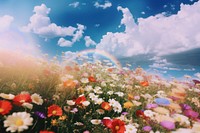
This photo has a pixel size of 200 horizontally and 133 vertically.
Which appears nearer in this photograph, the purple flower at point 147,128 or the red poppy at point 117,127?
the red poppy at point 117,127

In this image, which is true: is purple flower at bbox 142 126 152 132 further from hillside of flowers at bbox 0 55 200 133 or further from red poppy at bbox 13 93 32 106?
red poppy at bbox 13 93 32 106

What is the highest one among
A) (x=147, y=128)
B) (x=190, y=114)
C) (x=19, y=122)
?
(x=190, y=114)

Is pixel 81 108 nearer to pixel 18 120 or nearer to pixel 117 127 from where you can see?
pixel 117 127

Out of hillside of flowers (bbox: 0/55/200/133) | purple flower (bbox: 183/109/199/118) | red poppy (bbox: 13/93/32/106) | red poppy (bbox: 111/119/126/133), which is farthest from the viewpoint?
purple flower (bbox: 183/109/199/118)

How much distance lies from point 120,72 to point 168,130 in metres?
3.37

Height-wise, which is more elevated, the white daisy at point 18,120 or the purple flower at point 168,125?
the white daisy at point 18,120

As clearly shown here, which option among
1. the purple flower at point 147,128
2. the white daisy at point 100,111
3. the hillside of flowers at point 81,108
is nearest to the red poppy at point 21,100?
the hillside of flowers at point 81,108

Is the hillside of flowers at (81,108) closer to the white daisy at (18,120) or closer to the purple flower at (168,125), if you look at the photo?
the purple flower at (168,125)

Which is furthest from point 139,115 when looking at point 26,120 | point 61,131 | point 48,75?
point 26,120

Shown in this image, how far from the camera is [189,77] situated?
23.7 ft

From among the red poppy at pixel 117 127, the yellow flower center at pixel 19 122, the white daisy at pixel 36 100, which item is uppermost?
the white daisy at pixel 36 100

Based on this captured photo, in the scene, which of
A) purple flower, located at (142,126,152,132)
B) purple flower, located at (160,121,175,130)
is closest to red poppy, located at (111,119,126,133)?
purple flower, located at (142,126,152,132)

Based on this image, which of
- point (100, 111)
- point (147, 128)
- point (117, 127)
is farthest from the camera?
point (100, 111)

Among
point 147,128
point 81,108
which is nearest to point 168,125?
point 147,128
